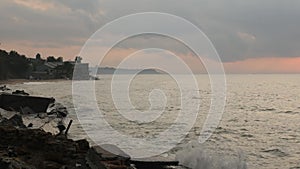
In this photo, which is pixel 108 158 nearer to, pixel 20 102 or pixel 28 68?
pixel 20 102

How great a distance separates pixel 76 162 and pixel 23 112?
20.8 m

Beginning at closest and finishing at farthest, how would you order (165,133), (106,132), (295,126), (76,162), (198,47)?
1. (76,162)
2. (198,47)
3. (106,132)
4. (165,133)
5. (295,126)

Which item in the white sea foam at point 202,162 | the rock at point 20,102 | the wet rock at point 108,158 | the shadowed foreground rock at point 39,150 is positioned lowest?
the white sea foam at point 202,162

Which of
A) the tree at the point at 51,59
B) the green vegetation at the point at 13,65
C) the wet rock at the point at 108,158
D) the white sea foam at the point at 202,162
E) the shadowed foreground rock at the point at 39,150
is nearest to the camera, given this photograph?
the shadowed foreground rock at the point at 39,150

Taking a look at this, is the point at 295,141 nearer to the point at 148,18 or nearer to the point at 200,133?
the point at 200,133

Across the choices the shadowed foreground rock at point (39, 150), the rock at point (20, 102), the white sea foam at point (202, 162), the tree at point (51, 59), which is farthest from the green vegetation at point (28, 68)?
the shadowed foreground rock at point (39, 150)

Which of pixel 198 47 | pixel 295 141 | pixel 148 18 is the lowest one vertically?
pixel 295 141

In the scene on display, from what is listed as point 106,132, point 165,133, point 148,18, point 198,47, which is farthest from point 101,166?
point 165,133

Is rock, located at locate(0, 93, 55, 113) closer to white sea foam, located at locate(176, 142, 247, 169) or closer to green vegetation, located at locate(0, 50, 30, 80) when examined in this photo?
white sea foam, located at locate(176, 142, 247, 169)

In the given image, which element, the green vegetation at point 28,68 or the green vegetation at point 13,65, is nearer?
the green vegetation at point 13,65

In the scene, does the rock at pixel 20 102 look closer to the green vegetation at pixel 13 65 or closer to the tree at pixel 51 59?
the green vegetation at pixel 13 65

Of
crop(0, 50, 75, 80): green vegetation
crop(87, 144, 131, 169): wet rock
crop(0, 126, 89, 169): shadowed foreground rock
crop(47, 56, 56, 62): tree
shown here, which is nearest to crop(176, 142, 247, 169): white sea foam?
crop(87, 144, 131, 169): wet rock

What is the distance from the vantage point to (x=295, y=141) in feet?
99.0

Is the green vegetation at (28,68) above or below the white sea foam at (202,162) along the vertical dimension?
above
